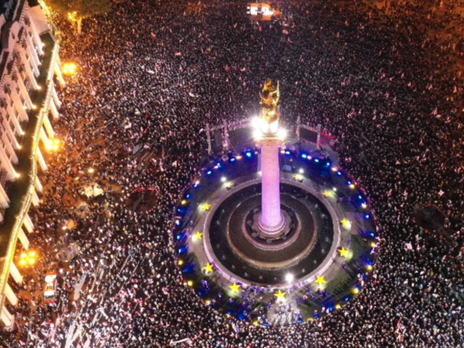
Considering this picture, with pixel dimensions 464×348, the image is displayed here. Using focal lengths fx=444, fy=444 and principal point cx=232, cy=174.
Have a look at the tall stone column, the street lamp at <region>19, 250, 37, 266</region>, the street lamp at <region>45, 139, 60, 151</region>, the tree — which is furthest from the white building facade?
the tall stone column

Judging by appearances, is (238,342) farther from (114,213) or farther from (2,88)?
(2,88)

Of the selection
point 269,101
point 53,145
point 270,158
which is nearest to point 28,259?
point 53,145

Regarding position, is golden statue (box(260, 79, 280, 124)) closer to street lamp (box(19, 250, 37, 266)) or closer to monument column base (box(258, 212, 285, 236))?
monument column base (box(258, 212, 285, 236))

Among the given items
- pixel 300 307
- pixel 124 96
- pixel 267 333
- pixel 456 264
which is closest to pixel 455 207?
pixel 456 264

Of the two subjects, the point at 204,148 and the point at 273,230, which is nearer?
the point at 273,230

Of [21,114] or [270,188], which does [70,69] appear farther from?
[270,188]

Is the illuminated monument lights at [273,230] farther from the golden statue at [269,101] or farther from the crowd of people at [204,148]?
the crowd of people at [204,148]
